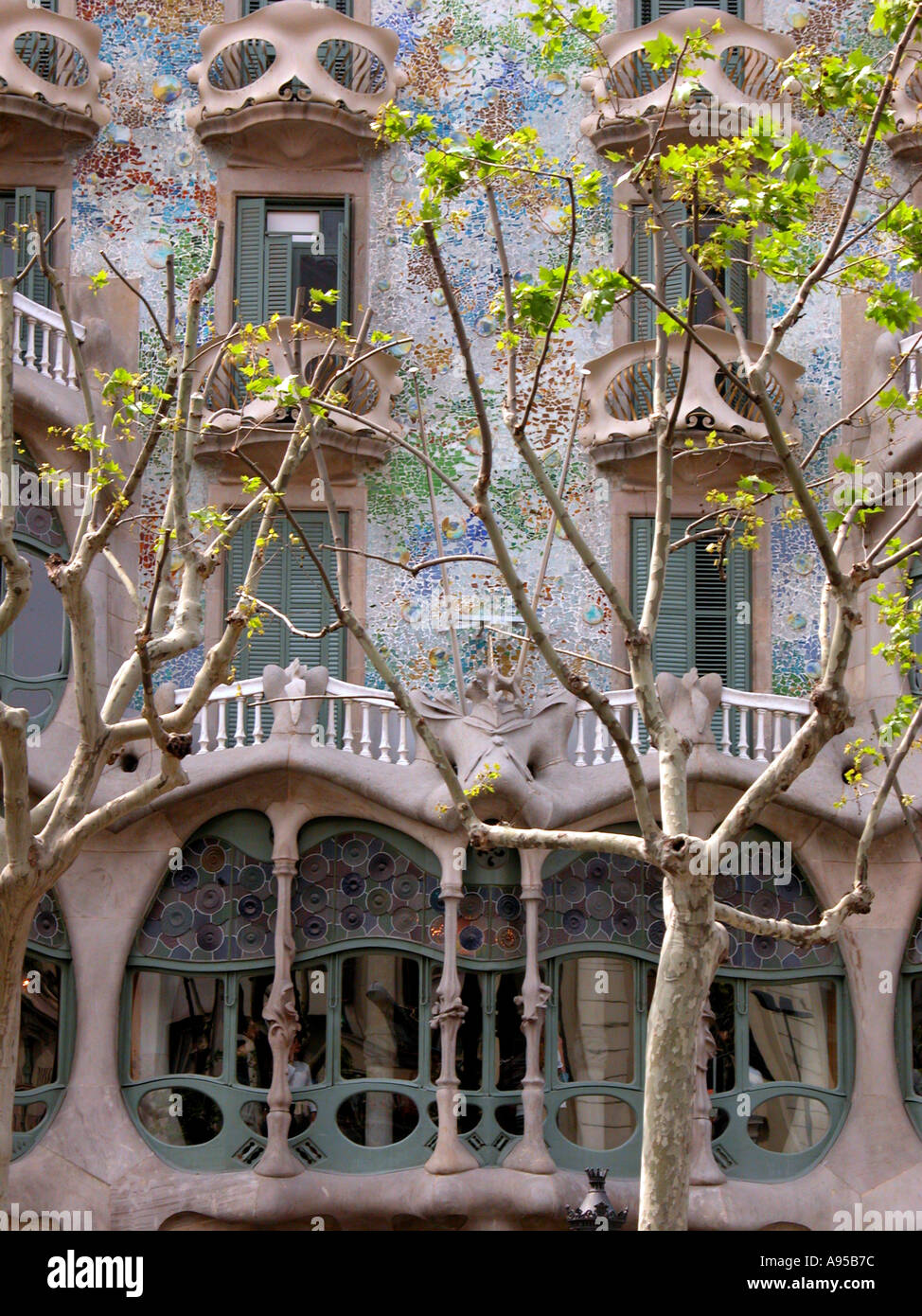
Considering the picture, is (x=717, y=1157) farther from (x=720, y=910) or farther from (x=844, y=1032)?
(x=720, y=910)

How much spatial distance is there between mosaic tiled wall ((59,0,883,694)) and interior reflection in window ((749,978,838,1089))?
275 cm

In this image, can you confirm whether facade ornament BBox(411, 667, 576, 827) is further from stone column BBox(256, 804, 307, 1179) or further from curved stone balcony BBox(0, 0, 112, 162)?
curved stone balcony BBox(0, 0, 112, 162)

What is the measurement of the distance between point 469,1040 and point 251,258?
7.42 m

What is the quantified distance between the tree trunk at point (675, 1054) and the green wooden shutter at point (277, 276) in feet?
31.1

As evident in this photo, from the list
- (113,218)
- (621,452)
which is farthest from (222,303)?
(621,452)

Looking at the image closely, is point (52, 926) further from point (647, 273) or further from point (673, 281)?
point (673, 281)

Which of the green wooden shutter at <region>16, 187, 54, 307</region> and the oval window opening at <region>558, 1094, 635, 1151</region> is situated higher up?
the green wooden shutter at <region>16, 187, 54, 307</region>

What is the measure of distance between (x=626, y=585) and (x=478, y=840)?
24.6 ft

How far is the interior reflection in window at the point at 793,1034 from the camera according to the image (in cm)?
1711

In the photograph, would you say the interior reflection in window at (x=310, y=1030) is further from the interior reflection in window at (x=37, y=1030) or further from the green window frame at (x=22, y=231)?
the green window frame at (x=22, y=231)

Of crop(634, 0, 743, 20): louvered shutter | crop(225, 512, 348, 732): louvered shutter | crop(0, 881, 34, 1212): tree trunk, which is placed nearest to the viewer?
crop(0, 881, 34, 1212): tree trunk

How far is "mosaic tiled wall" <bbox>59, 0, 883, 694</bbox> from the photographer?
18.5 m

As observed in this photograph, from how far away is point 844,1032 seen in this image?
56.3ft

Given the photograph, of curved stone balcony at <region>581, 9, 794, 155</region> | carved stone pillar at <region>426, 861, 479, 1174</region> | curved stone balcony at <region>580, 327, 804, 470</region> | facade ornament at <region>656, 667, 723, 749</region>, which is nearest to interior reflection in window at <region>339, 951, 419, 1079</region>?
carved stone pillar at <region>426, 861, 479, 1174</region>
